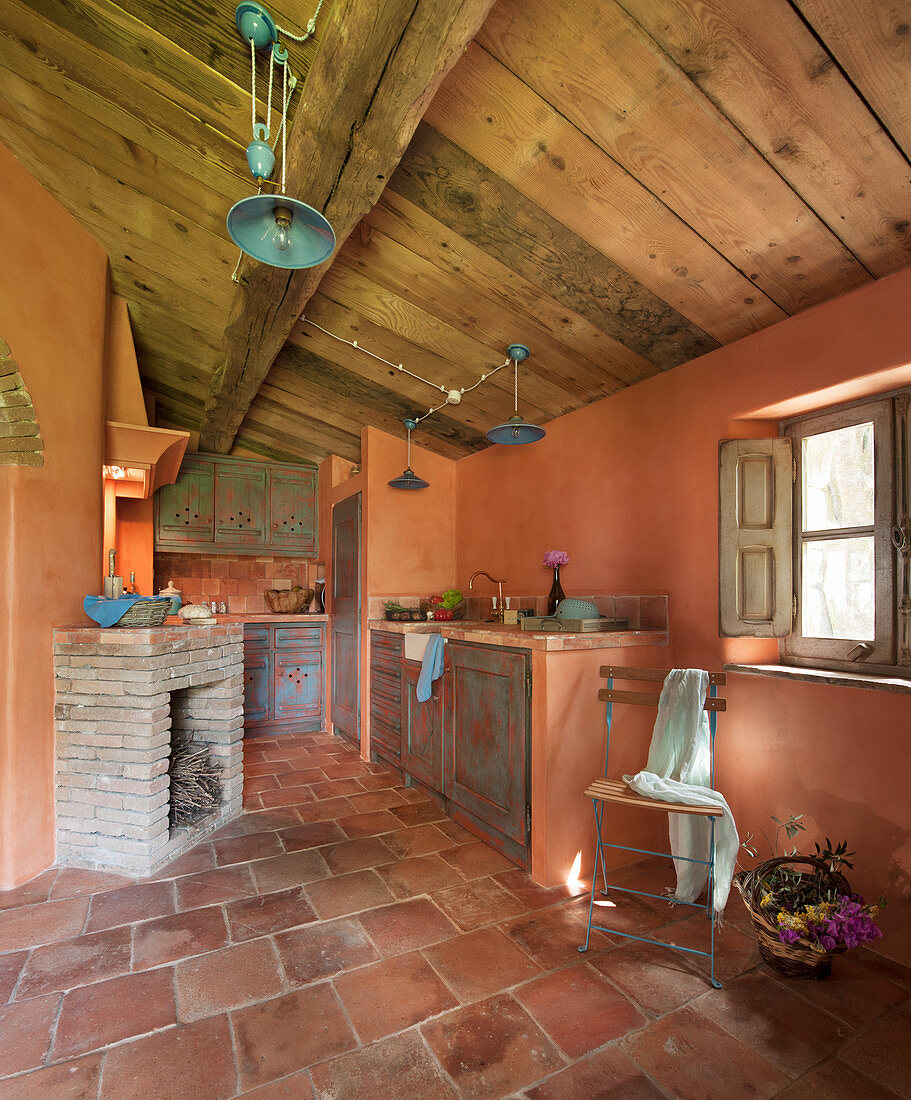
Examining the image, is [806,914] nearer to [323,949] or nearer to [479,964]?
[479,964]

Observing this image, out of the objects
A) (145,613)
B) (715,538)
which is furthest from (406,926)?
(715,538)

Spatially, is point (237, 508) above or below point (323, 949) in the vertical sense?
above

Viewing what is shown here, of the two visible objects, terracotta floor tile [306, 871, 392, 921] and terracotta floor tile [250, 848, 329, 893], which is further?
terracotta floor tile [250, 848, 329, 893]

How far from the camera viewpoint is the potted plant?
73.7 inches

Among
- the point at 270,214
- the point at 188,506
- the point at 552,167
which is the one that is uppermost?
the point at 552,167

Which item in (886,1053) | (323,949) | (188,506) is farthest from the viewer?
(188,506)

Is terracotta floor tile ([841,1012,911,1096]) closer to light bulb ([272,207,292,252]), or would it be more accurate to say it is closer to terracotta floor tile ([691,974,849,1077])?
terracotta floor tile ([691,974,849,1077])

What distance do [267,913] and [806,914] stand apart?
204 cm

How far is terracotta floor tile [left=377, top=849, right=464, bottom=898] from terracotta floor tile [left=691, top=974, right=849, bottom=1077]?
3.74 feet

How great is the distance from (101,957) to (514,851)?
1.71 m

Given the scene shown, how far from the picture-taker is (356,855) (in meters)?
2.86

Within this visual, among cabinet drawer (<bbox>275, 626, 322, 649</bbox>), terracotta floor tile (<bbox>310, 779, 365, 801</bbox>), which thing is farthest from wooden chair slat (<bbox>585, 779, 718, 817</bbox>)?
cabinet drawer (<bbox>275, 626, 322, 649</bbox>)

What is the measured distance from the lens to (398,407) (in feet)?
13.8

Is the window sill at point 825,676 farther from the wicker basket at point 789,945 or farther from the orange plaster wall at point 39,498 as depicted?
the orange plaster wall at point 39,498
